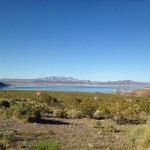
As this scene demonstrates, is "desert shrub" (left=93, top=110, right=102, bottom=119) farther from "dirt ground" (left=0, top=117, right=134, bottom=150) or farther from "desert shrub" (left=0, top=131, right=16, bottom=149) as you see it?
"desert shrub" (left=0, top=131, right=16, bottom=149)

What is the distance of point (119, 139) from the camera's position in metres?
17.5

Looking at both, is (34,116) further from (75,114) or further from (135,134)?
(135,134)

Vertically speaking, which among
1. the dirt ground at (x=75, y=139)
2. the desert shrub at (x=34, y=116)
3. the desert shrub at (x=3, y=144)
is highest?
the desert shrub at (x=34, y=116)

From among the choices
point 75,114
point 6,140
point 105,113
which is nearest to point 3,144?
point 6,140

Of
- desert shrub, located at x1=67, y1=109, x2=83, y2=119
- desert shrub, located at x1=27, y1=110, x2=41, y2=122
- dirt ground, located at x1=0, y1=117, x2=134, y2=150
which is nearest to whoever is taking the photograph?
dirt ground, located at x1=0, y1=117, x2=134, y2=150

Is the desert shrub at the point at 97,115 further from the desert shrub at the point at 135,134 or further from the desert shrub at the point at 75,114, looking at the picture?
the desert shrub at the point at 135,134

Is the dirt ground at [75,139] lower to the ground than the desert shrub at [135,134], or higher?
lower

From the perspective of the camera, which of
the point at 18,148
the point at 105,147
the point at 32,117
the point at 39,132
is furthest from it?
the point at 32,117

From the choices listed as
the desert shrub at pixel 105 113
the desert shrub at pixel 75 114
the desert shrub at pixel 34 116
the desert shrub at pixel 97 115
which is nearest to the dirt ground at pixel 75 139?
the desert shrub at pixel 34 116

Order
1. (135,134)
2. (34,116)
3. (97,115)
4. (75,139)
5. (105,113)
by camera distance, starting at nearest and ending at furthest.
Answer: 1. (135,134)
2. (75,139)
3. (34,116)
4. (97,115)
5. (105,113)

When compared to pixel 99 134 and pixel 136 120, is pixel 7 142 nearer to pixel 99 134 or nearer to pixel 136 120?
pixel 99 134

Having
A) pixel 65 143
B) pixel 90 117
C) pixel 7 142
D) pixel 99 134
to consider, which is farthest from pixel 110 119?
pixel 7 142

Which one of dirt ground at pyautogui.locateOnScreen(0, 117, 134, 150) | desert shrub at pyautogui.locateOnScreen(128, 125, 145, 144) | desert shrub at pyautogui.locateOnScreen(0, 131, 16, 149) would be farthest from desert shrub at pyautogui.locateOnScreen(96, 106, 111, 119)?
desert shrub at pyautogui.locateOnScreen(0, 131, 16, 149)

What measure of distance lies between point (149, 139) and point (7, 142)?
5.78m
